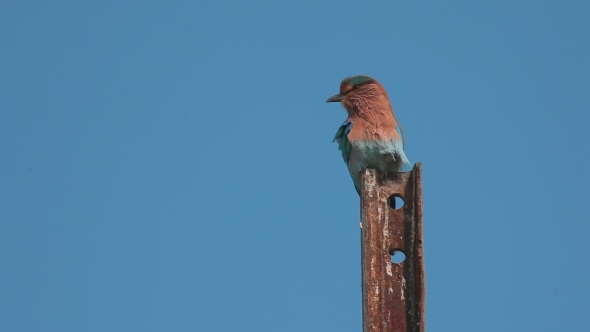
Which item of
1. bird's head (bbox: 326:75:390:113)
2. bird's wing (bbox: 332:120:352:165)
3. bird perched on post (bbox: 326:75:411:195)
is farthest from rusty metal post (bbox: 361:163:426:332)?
bird's head (bbox: 326:75:390:113)

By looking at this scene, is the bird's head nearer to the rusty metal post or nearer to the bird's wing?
the bird's wing

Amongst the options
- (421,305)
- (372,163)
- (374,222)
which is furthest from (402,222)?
(372,163)

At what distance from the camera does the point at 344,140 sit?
25.8 feet

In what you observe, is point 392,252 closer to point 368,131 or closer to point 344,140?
point 368,131

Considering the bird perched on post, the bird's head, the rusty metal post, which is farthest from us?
the bird's head

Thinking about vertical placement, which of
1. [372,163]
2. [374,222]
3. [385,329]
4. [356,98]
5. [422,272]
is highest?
[356,98]

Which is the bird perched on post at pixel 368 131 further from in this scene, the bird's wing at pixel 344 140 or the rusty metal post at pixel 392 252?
the rusty metal post at pixel 392 252

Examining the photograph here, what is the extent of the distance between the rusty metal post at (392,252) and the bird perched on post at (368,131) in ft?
7.00

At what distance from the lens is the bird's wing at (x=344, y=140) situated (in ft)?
25.6

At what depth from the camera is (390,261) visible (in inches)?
199

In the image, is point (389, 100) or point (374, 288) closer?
point (374, 288)

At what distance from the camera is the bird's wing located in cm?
779

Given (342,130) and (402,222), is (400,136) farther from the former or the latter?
(402,222)

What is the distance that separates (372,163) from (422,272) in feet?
8.79
